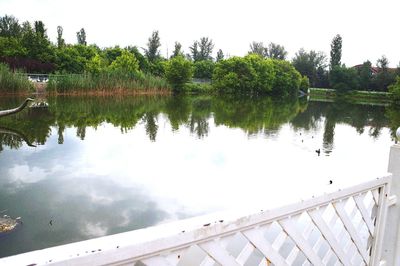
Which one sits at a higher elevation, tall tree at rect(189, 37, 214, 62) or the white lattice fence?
tall tree at rect(189, 37, 214, 62)

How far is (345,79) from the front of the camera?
5638cm

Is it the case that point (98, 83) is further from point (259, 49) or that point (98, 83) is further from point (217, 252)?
point (259, 49)

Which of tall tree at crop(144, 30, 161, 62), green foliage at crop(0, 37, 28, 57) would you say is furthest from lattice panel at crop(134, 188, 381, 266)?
tall tree at crop(144, 30, 161, 62)

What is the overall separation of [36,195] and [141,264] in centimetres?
621

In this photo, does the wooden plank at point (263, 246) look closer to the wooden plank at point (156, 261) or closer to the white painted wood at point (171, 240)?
the white painted wood at point (171, 240)

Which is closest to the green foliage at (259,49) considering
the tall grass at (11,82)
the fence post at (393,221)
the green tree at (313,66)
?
the green tree at (313,66)

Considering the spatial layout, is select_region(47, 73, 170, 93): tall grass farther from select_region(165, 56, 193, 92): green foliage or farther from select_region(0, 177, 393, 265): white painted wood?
select_region(0, 177, 393, 265): white painted wood

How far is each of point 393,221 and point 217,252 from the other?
5.15 feet

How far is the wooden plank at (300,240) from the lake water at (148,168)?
0.11 metres

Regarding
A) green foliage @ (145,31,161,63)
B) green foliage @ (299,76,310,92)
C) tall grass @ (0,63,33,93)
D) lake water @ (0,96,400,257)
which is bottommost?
lake water @ (0,96,400,257)

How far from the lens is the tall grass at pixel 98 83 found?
25922mm

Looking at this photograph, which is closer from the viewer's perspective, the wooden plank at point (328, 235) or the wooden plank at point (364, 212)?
the wooden plank at point (328, 235)

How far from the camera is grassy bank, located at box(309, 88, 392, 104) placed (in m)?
49.7

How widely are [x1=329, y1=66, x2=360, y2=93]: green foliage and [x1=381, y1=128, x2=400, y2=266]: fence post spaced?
58.5 meters
